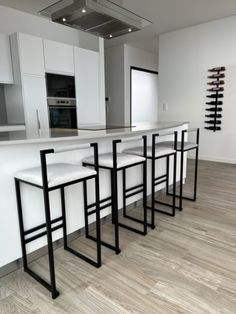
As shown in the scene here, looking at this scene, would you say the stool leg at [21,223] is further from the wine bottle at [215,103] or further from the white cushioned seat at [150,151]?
the wine bottle at [215,103]

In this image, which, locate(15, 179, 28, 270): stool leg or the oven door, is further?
the oven door

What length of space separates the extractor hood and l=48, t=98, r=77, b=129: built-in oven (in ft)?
4.98

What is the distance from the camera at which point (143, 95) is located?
7.11 m

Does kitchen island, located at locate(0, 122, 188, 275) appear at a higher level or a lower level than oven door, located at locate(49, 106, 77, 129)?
lower

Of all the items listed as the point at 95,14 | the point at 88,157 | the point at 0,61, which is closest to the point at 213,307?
the point at 88,157

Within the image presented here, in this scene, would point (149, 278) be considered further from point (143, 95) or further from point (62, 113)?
point (143, 95)

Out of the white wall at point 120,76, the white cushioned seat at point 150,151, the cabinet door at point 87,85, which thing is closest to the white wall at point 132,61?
the white wall at point 120,76

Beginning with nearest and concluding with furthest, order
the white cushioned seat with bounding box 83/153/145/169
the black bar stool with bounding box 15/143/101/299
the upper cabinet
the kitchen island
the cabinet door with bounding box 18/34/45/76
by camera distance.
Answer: the black bar stool with bounding box 15/143/101/299, the kitchen island, the white cushioned seat with bounding box 83/153/145/169, the cabinet door with bounding box 18/34/45/76, the upper cabinet

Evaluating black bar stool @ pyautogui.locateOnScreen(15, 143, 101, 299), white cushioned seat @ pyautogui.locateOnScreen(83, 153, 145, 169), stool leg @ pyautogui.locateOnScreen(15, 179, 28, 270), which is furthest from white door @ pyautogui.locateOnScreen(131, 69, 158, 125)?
stool leg @ pyautogui.locateOnScreen(15, 179, 28, 270)

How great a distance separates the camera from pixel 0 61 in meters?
3.41

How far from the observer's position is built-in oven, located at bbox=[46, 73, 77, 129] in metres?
3.84

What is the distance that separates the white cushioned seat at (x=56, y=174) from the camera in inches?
53.8

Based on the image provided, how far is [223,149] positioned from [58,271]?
4.14 meters

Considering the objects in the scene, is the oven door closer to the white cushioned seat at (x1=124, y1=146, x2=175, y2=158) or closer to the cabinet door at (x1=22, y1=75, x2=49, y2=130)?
the cabinet door at (x1=22, y1=75, x2=49, y2=130)
